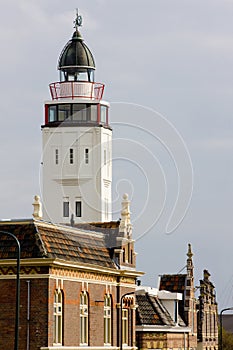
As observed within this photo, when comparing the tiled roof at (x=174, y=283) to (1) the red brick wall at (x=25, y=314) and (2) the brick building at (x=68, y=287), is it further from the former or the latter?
(1) the red brick wall at (x=25, y=314)

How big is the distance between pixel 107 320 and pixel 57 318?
8.92m

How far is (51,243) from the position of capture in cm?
6400

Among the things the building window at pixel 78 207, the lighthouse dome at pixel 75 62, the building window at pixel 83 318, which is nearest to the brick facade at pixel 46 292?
the building window at pixel 83 318

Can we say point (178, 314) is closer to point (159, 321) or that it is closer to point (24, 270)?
point (159, 321)

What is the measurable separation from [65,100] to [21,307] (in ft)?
127

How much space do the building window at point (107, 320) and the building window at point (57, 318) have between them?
7.64m

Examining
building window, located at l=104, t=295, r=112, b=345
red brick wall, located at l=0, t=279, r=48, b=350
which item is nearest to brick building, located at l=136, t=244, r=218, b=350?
building window, located at l=104, t=295, r=112, b=345

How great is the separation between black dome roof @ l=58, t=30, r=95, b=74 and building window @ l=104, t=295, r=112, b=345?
102 ft

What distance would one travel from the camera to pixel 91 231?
→ 74188 millimetres

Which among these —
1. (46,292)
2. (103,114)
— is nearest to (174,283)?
(103,114)

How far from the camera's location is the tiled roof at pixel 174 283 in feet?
322

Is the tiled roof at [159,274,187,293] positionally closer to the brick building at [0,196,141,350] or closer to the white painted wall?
the white painted wall

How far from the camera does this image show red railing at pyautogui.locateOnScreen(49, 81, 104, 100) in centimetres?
9806

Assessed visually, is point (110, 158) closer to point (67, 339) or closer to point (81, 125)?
point (81, 125)
